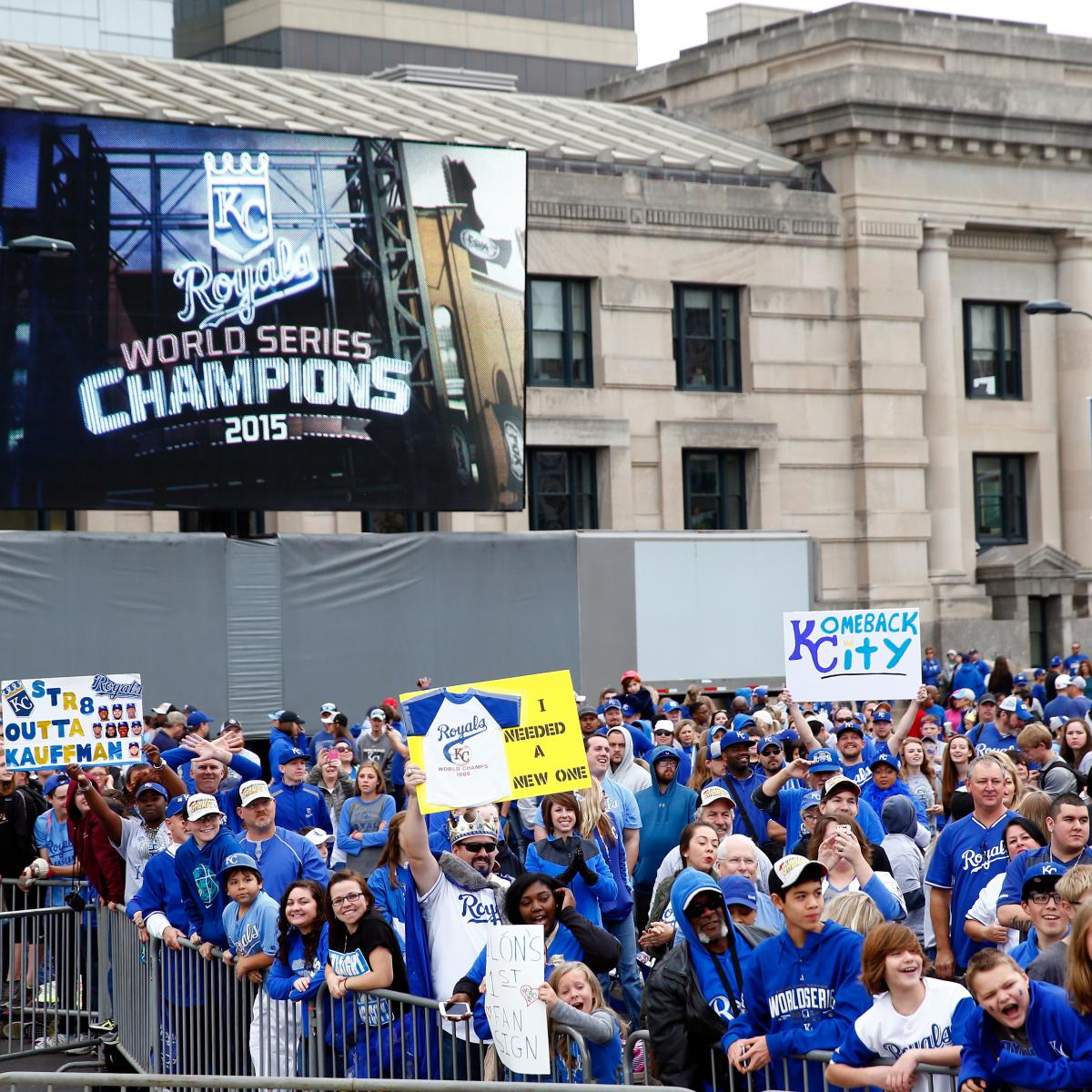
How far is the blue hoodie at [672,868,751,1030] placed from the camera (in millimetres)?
8453

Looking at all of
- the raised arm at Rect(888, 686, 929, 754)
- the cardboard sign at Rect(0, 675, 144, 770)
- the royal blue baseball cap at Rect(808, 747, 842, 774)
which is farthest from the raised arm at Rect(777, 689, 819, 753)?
the cardboard sign at Rect(0, 675, 144, 770)

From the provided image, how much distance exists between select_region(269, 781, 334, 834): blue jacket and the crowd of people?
0.07ft

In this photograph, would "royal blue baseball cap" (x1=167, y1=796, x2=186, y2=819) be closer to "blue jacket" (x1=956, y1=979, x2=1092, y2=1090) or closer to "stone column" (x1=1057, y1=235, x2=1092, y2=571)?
"blue jacket" (x1=956, y1=979, x2=1092, y2=1090)

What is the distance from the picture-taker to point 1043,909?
27.7 feet

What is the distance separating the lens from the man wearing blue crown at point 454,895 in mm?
9719

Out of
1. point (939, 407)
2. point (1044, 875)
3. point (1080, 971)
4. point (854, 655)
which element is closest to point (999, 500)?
point (939, 407)

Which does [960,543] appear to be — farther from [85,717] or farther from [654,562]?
[85,717]

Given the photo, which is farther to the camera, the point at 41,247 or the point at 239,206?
the point at 239,206

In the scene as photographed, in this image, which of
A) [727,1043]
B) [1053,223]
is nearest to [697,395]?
[1053,223]

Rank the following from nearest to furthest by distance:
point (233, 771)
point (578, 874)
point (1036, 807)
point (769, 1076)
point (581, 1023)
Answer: point (769, 1076)
point (581, 1023)
point (578, 874)
point (1036, 807)
point (233, 771)

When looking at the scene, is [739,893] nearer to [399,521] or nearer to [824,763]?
[824,763]

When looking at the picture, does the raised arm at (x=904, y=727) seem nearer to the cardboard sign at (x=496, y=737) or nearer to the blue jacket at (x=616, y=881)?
the blue jacket at (x=616, y=881)

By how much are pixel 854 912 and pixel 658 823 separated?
5.03 meters

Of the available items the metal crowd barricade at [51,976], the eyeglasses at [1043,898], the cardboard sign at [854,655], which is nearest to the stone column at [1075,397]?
the cardboard sign at [854,655]
